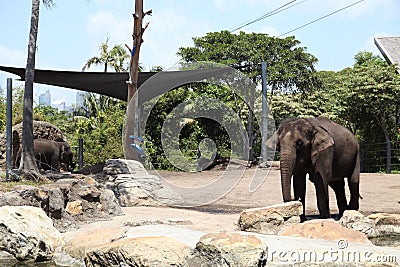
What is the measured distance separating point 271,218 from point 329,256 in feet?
8.06

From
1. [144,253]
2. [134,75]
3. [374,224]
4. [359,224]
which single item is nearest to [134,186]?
[134,75]

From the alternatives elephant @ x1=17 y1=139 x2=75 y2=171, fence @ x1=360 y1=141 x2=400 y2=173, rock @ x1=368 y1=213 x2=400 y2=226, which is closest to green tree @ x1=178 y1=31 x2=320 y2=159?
fence @ x1=360 y1=141 x2=400 y2=173

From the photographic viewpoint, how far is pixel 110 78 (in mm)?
12906

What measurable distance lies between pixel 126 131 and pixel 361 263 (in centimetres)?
863

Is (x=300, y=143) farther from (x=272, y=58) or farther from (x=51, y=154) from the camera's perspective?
(x=272, y=58)

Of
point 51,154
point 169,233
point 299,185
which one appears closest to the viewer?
point 169,233

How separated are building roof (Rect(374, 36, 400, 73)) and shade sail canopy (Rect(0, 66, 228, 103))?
11173mm

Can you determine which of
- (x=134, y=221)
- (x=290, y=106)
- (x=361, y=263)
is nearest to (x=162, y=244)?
(x=361, y=263)

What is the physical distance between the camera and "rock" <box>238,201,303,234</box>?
704 centimetres

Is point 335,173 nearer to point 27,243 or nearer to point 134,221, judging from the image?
point 134,221

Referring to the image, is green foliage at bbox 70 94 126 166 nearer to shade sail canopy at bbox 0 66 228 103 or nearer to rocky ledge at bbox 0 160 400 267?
shade sail canopy at bbox 0 66 228 103

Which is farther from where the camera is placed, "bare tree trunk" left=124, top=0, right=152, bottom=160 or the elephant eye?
"bare tree trunk" left=124, top=0, right=152, bottom=160

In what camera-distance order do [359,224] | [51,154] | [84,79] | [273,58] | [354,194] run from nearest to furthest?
[359,224] → [354,194] → [84,79] → [51,154] → [273,58]
